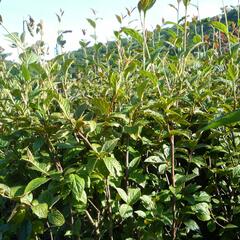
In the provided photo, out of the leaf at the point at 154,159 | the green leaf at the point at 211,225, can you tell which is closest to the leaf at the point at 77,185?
the leaf at the point at 154,159

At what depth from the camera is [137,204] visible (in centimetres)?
178

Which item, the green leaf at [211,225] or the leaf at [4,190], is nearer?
the leaf at [4,190]

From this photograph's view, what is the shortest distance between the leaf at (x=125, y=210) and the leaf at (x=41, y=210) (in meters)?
0.28

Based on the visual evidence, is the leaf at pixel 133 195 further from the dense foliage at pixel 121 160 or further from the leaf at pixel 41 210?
the leaf at pixel 41 210

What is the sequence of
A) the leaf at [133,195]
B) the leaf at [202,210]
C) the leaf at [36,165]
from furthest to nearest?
the leaf at [202,210], the leaf at [133,195], the leaf at [36,165]

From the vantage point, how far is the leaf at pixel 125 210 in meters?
1.53

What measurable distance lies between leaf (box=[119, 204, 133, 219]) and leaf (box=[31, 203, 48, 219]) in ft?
0.93

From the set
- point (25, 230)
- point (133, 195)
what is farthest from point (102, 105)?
point (25, 230)

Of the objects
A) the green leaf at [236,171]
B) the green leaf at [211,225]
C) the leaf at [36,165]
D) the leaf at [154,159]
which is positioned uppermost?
the leaf at [36,165]

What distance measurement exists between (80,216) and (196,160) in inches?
22.0

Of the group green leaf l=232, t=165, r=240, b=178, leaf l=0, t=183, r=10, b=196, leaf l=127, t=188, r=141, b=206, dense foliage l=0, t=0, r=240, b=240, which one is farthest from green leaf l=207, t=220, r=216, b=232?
leaf l=0, t=183, r=10, b=196

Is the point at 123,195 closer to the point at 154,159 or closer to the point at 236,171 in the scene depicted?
the point at 154,159

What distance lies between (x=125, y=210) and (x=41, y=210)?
1.04 feet

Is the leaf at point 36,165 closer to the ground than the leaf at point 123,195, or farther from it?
farther from it
